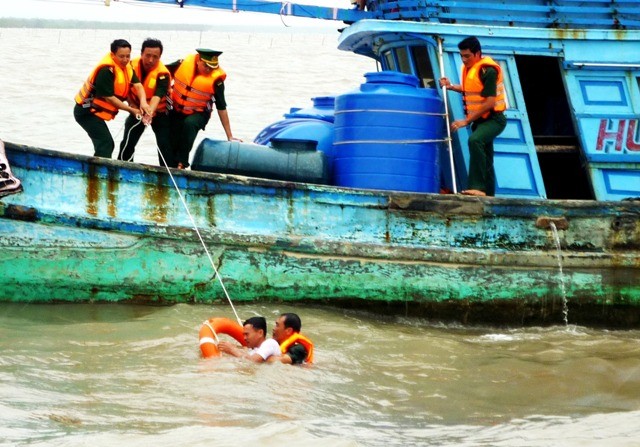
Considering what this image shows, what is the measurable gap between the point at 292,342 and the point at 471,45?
278 centimetres

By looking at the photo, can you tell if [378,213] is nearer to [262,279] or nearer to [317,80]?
[262,279]

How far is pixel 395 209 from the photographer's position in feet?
29.2

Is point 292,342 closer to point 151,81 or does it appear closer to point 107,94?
point 107,94

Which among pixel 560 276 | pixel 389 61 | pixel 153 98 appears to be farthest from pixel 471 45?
pixel 153 98

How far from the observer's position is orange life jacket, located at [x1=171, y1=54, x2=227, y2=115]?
9.34 metres

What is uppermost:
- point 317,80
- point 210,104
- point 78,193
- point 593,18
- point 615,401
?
point 317,80

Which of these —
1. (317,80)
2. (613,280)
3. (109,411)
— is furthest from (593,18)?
(317,80)

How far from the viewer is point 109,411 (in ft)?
21.2

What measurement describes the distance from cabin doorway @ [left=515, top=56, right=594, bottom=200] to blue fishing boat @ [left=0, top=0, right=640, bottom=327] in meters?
0.83

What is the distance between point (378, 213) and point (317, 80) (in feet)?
73.9

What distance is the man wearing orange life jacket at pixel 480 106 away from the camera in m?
8.88

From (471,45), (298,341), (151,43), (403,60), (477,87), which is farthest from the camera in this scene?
(403,60)

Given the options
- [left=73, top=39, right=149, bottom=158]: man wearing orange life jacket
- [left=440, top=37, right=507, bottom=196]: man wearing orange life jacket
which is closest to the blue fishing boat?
[left=440, top=37, right=507, bottom=196]: man wearing orange life jacket

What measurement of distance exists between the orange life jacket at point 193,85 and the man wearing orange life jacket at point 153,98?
0.36ft
